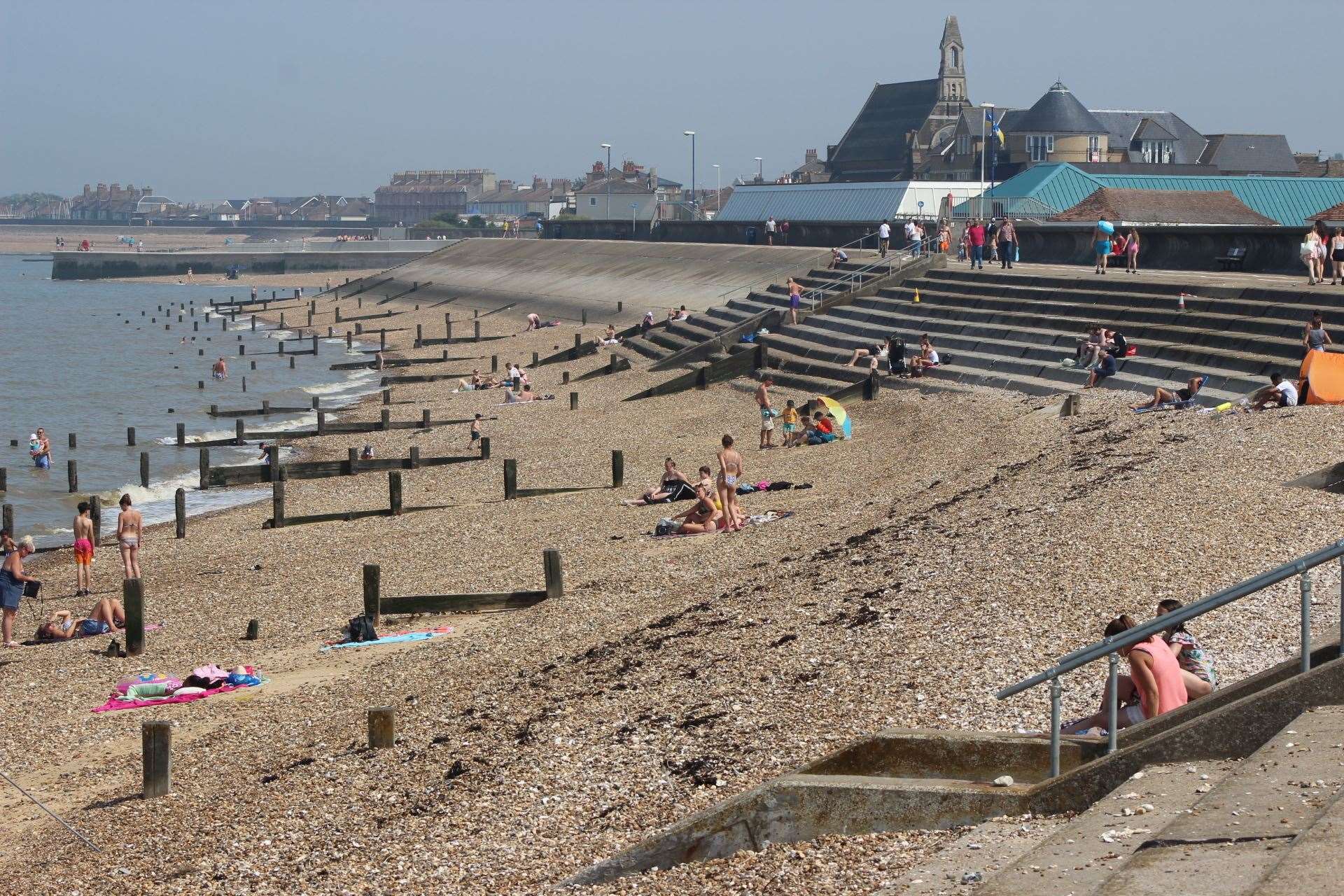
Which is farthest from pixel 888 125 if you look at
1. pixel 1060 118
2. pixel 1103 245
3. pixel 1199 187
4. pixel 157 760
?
pixel 157 760

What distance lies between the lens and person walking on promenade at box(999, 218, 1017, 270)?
1374 inches

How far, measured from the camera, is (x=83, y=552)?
19.1 m

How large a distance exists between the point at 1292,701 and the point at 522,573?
1095 centimetres

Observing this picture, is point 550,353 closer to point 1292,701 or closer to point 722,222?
point 722,222

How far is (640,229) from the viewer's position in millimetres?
77938

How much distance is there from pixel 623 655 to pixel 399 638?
3245 millimetres

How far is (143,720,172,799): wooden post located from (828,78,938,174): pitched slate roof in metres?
113

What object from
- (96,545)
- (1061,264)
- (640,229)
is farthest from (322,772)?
(640,229)

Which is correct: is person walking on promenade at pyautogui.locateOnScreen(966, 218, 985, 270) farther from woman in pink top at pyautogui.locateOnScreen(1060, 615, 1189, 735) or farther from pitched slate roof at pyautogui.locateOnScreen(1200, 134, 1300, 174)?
pitched slate roof at pyautogui.locateOnScreen(1200, 134, 1300, 174)

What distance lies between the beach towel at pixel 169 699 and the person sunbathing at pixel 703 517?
6054mm

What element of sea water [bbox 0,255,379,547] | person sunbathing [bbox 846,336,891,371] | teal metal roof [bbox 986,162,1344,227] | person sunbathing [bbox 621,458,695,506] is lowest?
sea water [bbox 0,255,379,547]

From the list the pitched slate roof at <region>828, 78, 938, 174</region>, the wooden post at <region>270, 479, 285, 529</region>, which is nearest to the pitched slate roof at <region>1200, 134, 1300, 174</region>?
the pitched slate roof at <region>828, 78, 938, 174</region>

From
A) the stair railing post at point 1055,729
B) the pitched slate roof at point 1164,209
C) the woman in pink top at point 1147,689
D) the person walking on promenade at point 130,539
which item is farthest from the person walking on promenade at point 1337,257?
the stair railing post at point 1055,729

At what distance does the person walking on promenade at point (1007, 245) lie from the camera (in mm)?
34906
